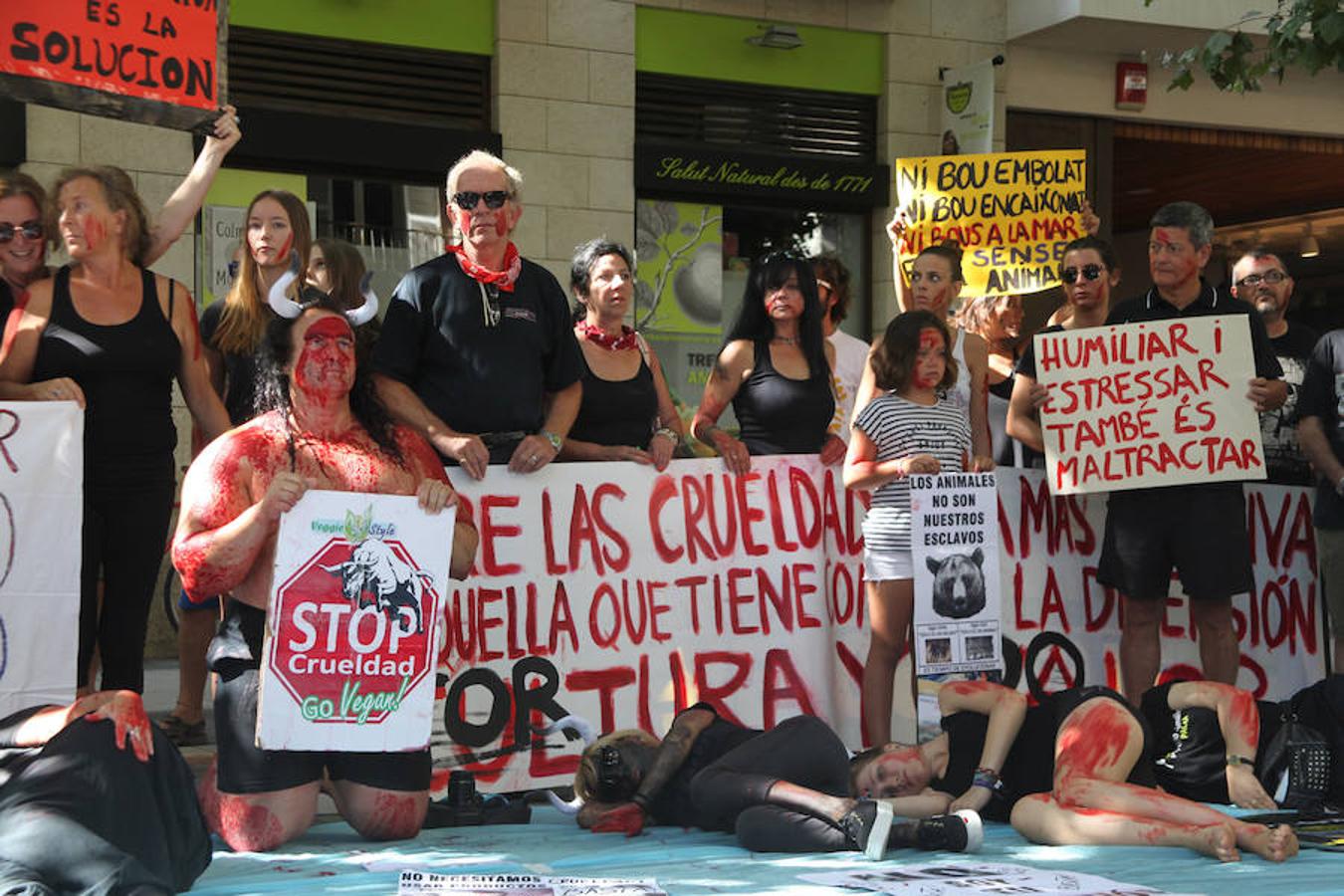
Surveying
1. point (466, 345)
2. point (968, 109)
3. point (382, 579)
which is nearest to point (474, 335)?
point (466, 345)

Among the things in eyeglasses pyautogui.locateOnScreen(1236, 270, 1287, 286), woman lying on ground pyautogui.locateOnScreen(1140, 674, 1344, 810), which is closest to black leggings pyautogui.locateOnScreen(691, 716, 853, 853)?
woman lying on ground pyautogui.locateOnScreen(1140, 674, 1344, 810)

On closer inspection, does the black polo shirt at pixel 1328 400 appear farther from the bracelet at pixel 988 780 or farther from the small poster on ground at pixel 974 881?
the small poster on ground at pixel 974 881

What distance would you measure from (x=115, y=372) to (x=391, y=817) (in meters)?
1.60

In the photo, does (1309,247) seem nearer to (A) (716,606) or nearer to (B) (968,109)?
(B) (968,109)

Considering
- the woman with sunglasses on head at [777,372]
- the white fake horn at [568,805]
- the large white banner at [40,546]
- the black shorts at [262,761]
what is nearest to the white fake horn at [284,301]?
the large white banner at [40,546]

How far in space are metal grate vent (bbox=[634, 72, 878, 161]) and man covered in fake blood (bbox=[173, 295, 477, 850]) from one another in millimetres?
6582

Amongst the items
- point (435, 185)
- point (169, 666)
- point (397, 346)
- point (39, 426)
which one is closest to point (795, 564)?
point (397, 346)

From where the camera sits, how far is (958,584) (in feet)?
22.3

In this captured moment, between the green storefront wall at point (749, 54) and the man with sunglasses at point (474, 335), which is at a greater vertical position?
the green storefront wall at point (749, 54)

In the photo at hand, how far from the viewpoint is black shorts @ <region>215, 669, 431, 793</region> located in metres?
5.30

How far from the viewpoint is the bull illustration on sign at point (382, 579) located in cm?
536

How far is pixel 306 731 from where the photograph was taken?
5.27 meters

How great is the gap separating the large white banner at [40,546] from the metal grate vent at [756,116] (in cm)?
678

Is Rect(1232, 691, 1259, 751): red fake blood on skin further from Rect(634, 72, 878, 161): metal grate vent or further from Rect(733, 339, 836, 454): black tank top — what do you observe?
Rect(634, 72, 878, 161): metal grate vent
